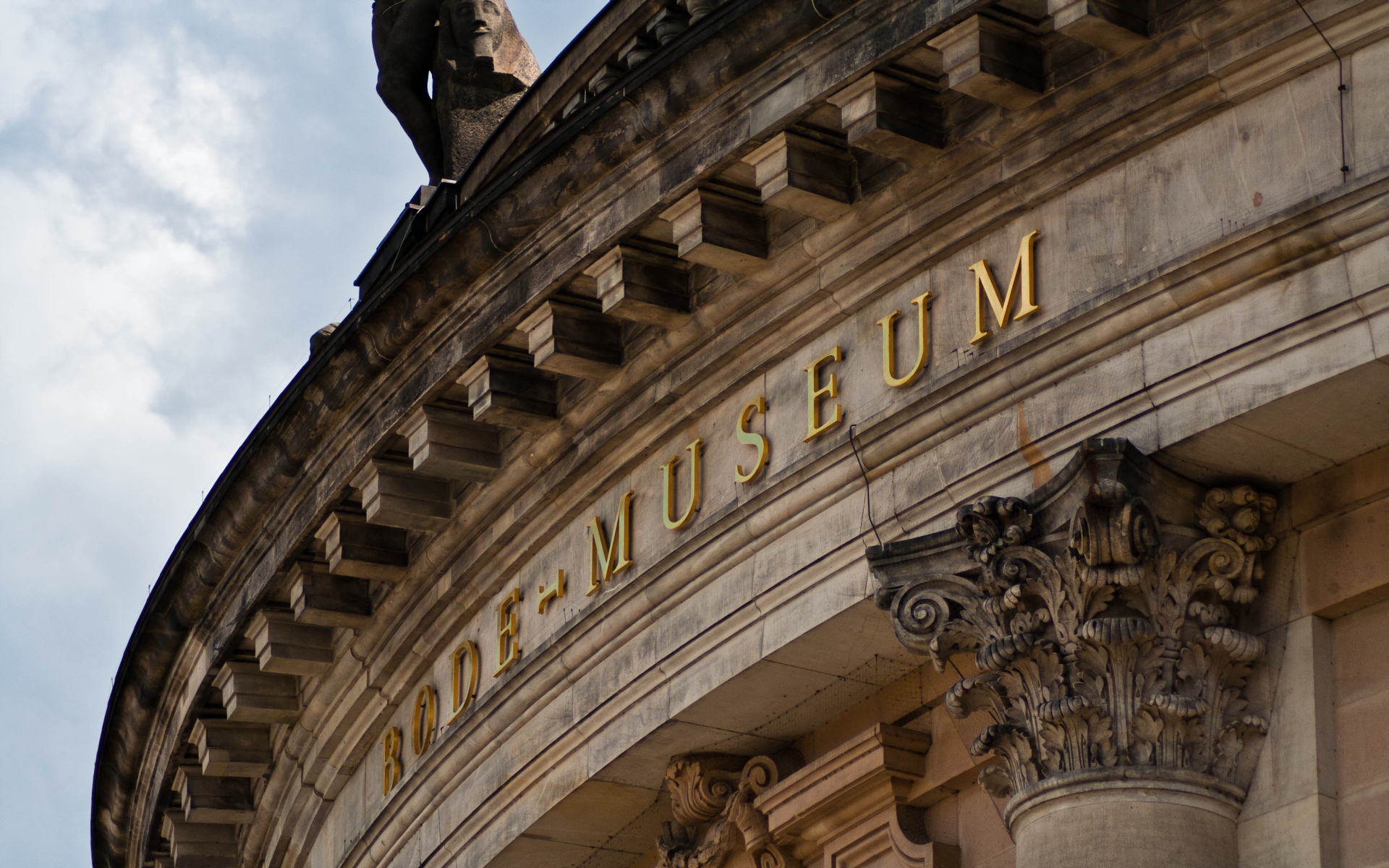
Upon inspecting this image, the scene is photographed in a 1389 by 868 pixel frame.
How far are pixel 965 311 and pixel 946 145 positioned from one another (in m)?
0.99

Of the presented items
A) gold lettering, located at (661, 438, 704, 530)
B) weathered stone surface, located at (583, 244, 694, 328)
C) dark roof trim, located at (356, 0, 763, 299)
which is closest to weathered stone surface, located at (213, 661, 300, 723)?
dark roof trim, located at (356, 0, 763, 299)

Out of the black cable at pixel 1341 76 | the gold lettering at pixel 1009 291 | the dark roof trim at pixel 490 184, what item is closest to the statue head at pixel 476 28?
the dark roof trim at pixel 490 184

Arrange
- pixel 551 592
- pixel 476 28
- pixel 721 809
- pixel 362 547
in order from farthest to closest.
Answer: pixel 476 28, pixel 362 547, pixel 551 592, pixel 721 809

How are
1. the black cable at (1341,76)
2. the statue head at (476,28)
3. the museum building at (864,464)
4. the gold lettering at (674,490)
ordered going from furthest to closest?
the statue head at (476,28), the gold lettering at (674,490), the museum building at (864,464), the black cable at (1341,76)

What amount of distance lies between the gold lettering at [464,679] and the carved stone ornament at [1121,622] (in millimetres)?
5966

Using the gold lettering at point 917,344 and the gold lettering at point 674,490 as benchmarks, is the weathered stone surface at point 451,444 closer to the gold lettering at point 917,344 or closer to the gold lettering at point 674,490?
the gold lettering at point 674,490

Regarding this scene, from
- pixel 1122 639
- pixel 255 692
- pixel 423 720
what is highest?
pixel 255 692

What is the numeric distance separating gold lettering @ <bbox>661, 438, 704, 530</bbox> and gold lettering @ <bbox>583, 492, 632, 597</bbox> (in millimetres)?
433

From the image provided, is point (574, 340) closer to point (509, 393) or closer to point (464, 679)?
point (509, 393)

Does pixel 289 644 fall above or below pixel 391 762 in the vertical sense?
above

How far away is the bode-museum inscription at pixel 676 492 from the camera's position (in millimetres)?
14578

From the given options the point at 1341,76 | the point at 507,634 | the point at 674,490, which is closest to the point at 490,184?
the point at 674,490

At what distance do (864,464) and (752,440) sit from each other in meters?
1.19

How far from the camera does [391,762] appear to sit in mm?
20125
